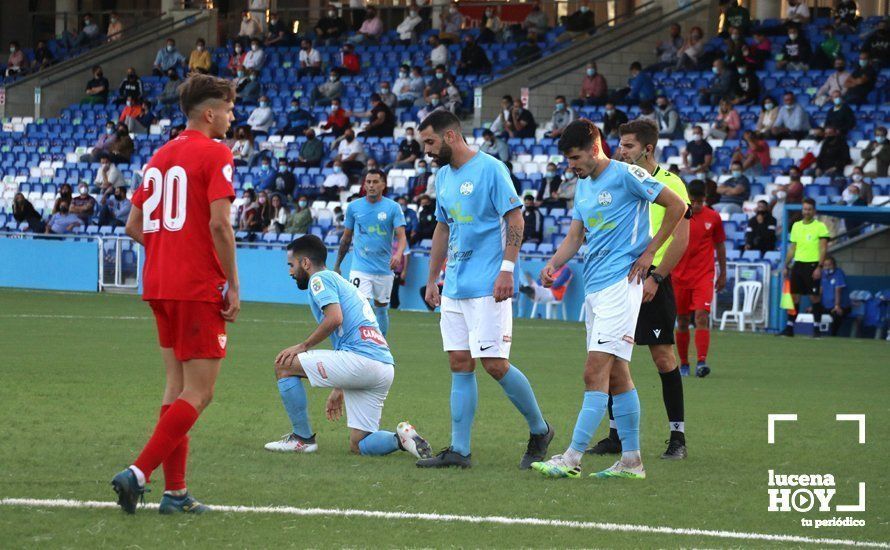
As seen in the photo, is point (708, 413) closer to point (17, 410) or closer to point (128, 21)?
point (17, 410)

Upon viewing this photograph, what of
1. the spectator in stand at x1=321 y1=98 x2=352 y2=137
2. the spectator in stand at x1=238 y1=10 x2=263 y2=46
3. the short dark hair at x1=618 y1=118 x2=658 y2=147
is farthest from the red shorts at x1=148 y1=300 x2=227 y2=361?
the spectator in stand at x1=238 y1=10 x2=263 y2=46

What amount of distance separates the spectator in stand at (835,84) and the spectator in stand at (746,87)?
1.29m

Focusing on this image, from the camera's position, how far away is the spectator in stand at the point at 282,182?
3064 centimetres

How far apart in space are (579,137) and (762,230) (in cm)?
1586

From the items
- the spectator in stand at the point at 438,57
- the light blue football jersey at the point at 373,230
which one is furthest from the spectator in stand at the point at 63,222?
the light blue football jersey at the point at 373,230

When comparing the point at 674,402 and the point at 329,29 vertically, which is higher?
the point at 329,29

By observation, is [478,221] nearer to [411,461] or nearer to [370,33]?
[411,461]

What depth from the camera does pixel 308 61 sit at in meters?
37.0

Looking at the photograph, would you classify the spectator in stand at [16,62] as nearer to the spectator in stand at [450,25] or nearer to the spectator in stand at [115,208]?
the spectator in stand at [115,208]

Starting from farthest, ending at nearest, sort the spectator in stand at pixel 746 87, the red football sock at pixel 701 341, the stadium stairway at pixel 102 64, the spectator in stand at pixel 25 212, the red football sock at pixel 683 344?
the stadium stairway at pixel 102 64 → the spectator in stand at pixel 25 212 → the spectator in stand at pixel 746 87 → the red football sock at pixel 701 341 → the red football sock at pixel 683 344

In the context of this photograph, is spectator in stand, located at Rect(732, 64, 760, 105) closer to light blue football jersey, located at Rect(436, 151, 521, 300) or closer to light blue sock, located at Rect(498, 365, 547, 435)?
light blue football jersey, located at Rect(436, 151, 521, 300)

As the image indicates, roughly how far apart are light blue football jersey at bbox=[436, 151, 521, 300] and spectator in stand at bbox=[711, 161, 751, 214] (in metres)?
16.9

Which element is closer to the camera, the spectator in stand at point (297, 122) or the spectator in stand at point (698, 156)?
the spectator in stand at point (698, 156)

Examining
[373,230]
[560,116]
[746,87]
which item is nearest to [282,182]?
[560,116]
